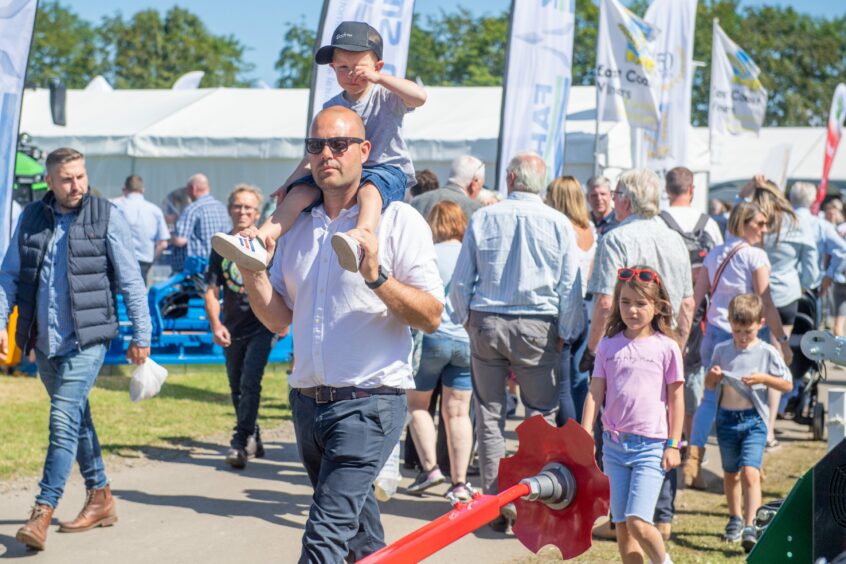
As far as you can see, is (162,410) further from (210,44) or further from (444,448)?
(210,44)

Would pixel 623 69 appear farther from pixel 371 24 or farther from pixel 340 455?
pixel 340 455

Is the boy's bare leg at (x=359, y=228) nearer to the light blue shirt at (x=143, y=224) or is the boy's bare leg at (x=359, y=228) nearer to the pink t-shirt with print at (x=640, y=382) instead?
the pink t-shirt with print at (x=640, y=382)

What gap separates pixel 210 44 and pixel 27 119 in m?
41.3

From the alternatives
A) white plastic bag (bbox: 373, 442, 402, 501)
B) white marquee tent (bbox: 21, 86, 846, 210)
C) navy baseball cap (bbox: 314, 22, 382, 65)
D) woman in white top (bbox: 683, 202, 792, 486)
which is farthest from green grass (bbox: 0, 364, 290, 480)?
white marquee tent (bbox: 21, 86, 846, 210)

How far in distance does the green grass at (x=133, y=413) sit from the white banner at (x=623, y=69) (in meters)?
5.13

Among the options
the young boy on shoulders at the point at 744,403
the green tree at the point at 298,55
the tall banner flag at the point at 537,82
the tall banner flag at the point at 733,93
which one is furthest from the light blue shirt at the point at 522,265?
the green tree at the point at 298,55

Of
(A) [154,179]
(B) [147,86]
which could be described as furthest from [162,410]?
(B) [147,86]

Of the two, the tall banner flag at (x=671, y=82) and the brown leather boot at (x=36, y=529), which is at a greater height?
the tall banner flag at (x=671, y=82)

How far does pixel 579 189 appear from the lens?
309 inches

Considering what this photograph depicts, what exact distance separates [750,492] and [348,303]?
3437 millimetres

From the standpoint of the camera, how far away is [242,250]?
385 cm

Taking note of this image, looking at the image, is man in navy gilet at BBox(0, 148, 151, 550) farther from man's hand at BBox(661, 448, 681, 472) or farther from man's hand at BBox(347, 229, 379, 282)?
man's hand at BBox(661, 448, 681, 472)

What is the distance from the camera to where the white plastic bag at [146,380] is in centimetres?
→ 652

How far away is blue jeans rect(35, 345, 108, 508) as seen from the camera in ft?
20.4
